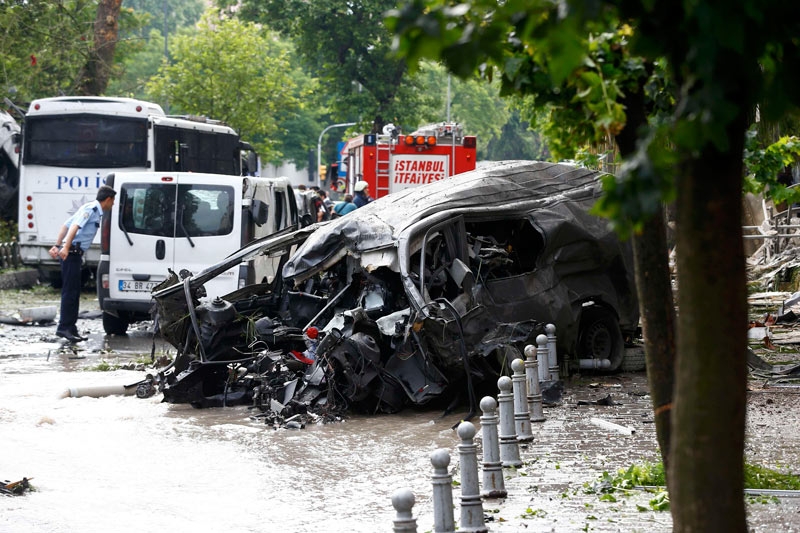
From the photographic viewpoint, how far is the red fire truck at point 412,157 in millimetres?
23156

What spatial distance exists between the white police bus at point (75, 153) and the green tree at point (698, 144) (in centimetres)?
1815

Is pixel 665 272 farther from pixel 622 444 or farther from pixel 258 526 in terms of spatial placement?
pixel 622 444

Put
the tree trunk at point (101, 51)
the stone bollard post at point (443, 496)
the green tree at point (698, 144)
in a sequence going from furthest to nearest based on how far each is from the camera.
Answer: the tree trunk at point (101, 51) → the stone bollard post at point (443, 496) → the green tree at point (698, 144)

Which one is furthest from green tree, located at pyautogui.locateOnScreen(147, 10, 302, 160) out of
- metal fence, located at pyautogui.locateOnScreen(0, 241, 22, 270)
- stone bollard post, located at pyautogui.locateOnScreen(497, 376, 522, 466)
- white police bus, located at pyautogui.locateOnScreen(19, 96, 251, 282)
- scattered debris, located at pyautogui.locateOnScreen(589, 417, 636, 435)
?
stone bollard post, located at pyautogui.locateOnScreen(497, 376, 522, 466)

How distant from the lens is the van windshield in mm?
15359

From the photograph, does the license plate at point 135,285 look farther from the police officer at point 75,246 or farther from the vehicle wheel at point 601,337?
the vehicle wheel at point 601,337

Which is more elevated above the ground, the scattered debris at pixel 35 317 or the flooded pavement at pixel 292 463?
the scattered debris at pixel 35 317

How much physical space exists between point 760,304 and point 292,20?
89.2 ft

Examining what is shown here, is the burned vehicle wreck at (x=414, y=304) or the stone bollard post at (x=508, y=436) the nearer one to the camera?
the stone bollard post at (x=508, y=436)

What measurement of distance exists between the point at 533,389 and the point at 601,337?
3.08 m

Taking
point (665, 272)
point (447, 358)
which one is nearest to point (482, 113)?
point (447, 358)

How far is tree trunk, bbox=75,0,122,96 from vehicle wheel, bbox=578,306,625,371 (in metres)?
19.1

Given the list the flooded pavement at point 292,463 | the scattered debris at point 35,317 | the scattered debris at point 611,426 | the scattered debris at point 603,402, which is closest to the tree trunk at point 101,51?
the scattered debris at point 35,317

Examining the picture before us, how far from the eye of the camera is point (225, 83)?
40.1 metres
